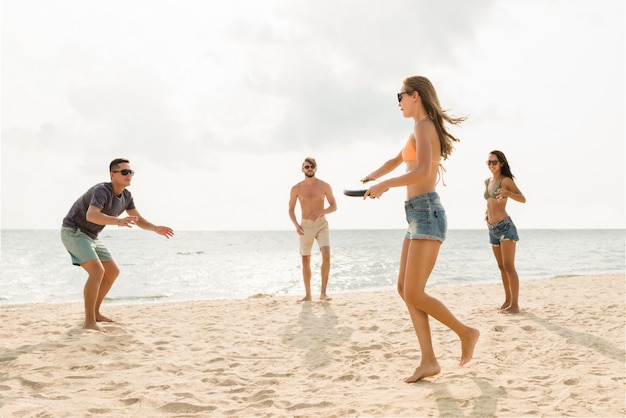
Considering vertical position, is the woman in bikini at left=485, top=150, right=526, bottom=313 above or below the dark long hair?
below

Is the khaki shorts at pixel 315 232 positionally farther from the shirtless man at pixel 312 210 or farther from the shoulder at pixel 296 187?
the shoulder at pixel 296 187

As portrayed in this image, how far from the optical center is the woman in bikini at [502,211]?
7066 mm

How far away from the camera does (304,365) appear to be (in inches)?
193

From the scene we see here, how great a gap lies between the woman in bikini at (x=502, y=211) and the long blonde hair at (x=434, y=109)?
3.55 meters

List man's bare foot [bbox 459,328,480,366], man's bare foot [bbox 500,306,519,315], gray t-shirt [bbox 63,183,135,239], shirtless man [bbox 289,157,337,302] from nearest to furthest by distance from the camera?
1. man's bare foot [bbox 459,328,480,366]
2. gray t-shirt [bbox 63,183,135,239]
3. man's bare foot [bbox 500,306,519,315]
4. shirtless man [bbox 289,157,337,302]

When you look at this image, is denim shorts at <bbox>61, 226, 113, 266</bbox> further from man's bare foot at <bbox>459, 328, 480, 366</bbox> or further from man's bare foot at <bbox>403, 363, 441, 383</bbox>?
man's bare foot at <bbox>459, 328, 480, 366</bbox>

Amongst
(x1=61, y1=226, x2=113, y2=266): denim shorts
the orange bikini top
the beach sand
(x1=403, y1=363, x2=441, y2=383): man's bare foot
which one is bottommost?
the beach sand

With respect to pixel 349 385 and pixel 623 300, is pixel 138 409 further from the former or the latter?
pixel 623 300

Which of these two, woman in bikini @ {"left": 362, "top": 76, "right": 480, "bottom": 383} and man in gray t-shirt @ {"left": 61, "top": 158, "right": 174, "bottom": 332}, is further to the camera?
man in gray t-shirt @ {"left": 61, "top": 158, "right": 174, "bottom": 332}

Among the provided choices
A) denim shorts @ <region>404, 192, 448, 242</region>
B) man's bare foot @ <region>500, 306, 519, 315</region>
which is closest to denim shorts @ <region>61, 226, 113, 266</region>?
denim shorts @ <region>404, 192, 448, 242</region>

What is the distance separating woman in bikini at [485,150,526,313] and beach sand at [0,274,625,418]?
771 millimetres

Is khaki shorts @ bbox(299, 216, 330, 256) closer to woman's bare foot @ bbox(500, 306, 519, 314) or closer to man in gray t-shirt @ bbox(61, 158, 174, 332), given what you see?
woman's bare foot @ bbox(500, 306, 519, 314)

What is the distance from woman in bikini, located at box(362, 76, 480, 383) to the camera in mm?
3703

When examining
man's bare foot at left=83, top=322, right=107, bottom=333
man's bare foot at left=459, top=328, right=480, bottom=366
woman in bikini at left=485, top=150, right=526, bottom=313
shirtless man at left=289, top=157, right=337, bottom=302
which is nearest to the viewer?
man's bare foot at left=459, top=328, right=480, bottom=366
